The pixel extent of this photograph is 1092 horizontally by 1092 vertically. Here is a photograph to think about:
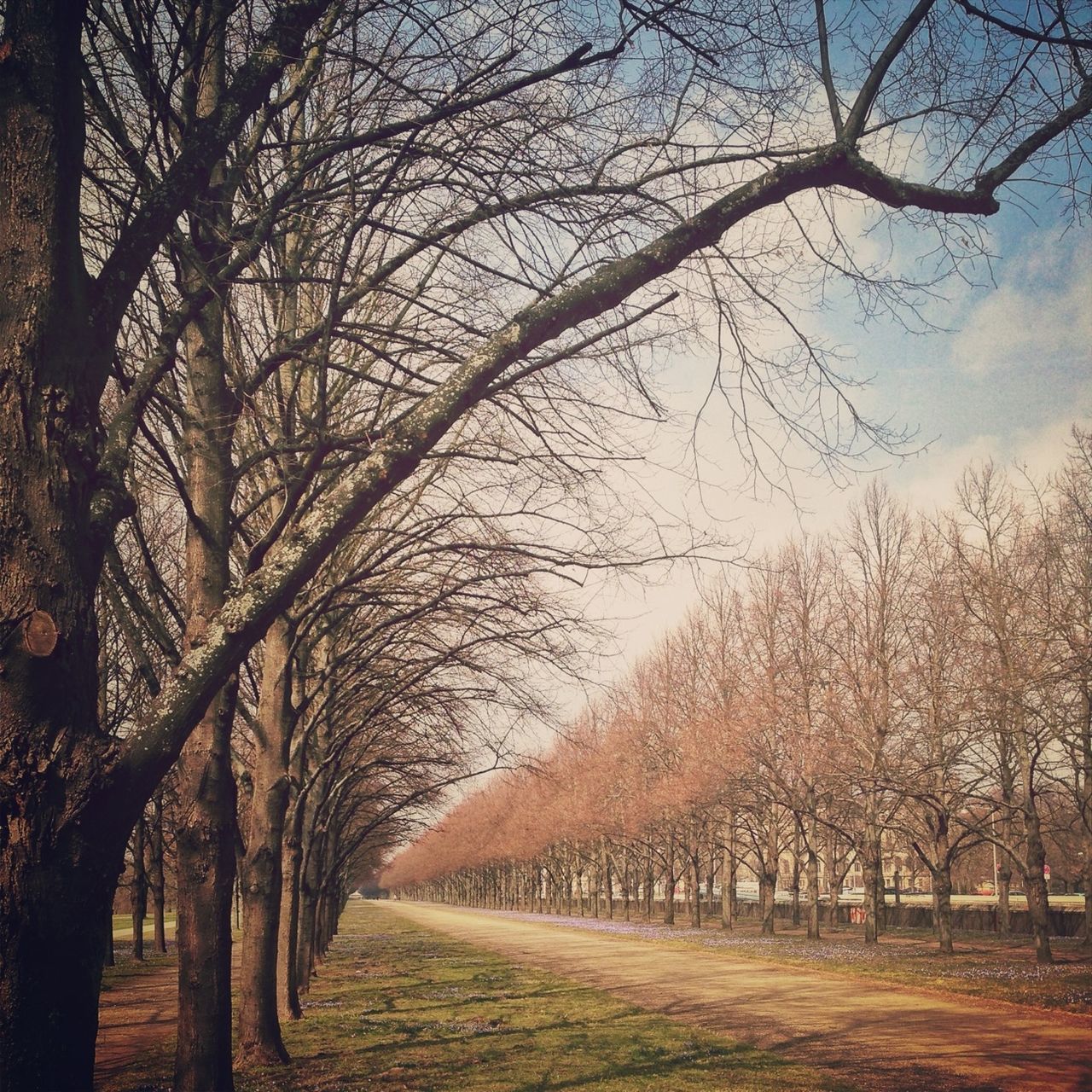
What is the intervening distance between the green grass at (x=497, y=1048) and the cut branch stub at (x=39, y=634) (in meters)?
8.07

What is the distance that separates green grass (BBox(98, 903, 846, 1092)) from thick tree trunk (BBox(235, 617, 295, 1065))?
689 mm

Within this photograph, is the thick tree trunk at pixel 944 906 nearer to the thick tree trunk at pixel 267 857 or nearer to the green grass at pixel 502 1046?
the green grass at pixel 502 1046

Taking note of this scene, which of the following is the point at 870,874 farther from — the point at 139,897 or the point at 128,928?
the point at 128,928

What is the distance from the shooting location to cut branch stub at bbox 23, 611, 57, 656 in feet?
11.2

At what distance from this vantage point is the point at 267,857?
461 inches

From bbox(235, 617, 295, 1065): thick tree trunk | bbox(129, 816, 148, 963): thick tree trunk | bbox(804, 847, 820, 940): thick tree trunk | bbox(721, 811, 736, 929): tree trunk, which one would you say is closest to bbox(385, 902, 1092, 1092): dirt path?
bbox(235, 617, 295, 1065): thick tree trunk

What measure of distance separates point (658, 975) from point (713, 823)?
66.4ft

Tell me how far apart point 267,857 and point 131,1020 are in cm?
793

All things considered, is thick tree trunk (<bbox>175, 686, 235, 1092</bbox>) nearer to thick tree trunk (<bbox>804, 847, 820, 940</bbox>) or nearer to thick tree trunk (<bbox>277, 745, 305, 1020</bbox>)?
thick tree trunk (<bbox>277, 745, 305, 1020</bbox>)

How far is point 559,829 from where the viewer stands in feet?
185

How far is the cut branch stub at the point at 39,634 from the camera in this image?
3.42 metres

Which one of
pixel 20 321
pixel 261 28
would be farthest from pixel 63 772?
pixel 261 28

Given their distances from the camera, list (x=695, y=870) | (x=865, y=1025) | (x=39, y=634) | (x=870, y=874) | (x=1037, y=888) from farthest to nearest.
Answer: (x=695, y=870)
(x=870, y=874)
(x=1037, y=888)
(x=865, y=1025)
(x=39, y=634)

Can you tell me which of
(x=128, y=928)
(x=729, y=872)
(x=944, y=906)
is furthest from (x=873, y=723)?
(x=128, y=928)
